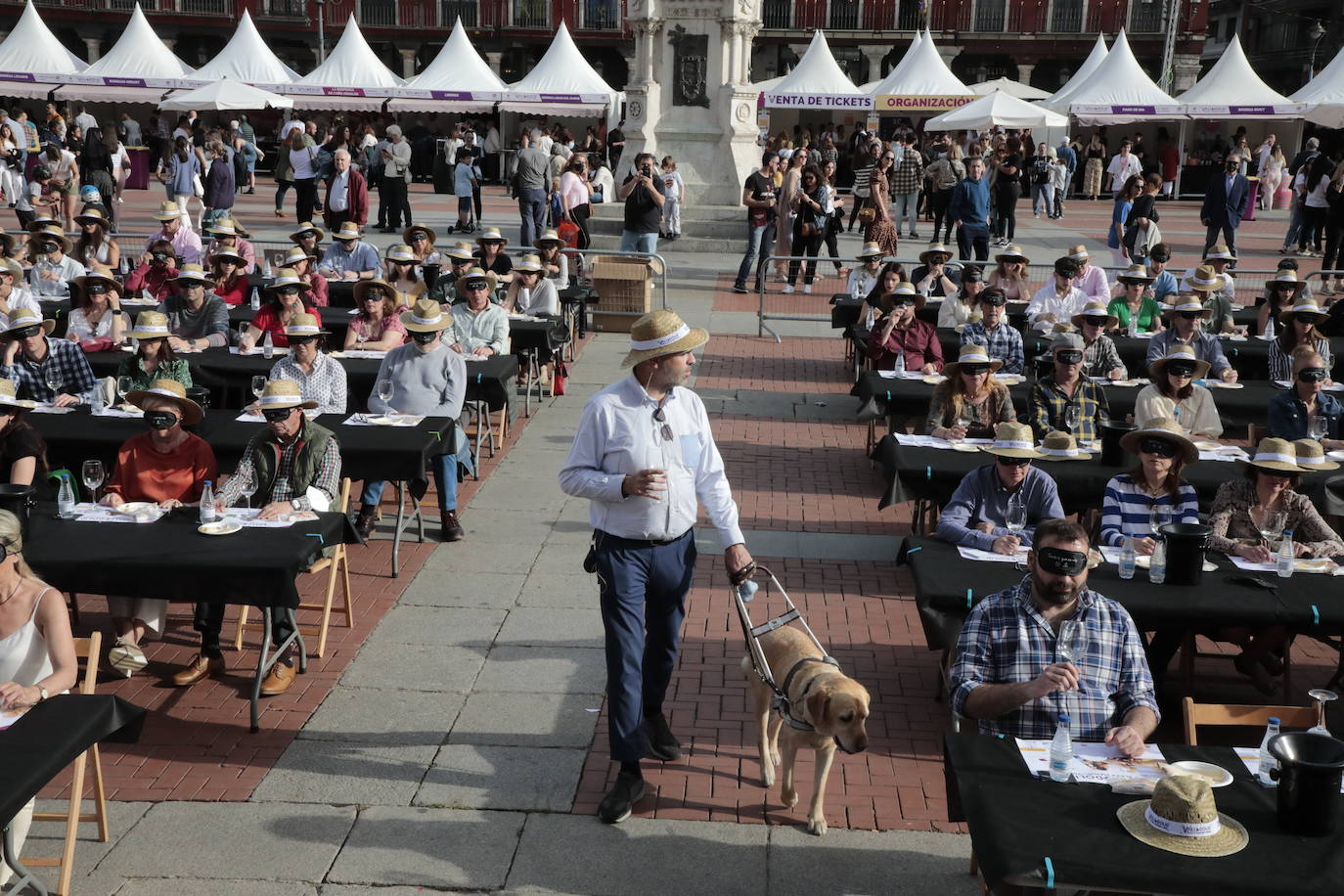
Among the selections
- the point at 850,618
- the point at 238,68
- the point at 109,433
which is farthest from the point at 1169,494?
the point at 238,68

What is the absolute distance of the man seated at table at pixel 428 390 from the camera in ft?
30.8

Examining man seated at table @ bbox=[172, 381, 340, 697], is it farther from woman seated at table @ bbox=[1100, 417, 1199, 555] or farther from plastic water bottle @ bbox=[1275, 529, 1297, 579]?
plastic water bottle @ bbox=[1275, 529, 1297, 579]

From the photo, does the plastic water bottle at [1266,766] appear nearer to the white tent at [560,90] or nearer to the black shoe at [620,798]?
the black shoe at [620,798]

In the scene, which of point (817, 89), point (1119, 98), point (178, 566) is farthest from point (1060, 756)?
point (817, 89)

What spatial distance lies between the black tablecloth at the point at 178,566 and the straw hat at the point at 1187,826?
411 centimetres

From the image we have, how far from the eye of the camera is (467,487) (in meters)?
10.8

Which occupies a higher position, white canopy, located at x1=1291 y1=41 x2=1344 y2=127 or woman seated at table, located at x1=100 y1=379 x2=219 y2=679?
white canopy, located at x1=1291 y1=41 x2=1344 y2=127

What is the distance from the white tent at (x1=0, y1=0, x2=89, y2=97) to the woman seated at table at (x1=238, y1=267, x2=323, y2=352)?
27144 mm

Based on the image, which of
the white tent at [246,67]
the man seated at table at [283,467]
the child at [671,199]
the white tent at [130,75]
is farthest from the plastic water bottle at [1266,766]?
the white tent at [130,75]

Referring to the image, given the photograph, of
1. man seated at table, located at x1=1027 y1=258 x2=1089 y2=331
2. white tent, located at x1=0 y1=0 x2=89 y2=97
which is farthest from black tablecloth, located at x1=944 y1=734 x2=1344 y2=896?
white tent, located at x1=0 y1=0 x2=89 y2=97

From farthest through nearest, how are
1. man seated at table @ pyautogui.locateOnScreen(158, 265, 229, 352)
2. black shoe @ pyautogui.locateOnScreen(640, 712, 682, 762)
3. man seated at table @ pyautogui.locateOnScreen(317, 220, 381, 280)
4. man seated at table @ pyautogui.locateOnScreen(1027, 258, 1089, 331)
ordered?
man seated at table @ pyautogui.locateOnScreen(317, 220, 381, 280) → man seated at table @ pyautogui.locateOnScreen(1027, 258, 1089, 331) → man seated at table @ pyautogui.locateOnScreen(158, 265, 229, 352) → black shoe @ pyautogui.locateOnScreen(640, 712, 682, 762)

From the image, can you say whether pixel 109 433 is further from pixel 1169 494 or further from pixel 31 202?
pixel 31 202

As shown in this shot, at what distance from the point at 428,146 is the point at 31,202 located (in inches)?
581

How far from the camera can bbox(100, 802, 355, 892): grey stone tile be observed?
5.28 meters
